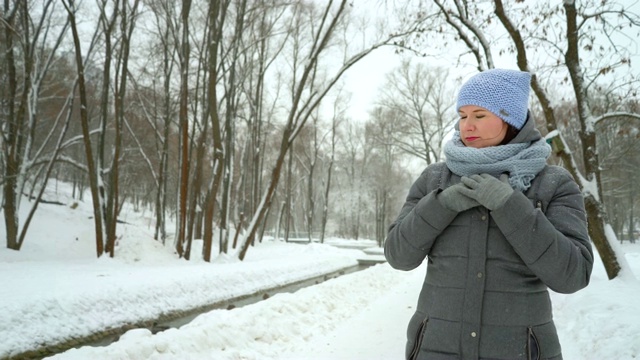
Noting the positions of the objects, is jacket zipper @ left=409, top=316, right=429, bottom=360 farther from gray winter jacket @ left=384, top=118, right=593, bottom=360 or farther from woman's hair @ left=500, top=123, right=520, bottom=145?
woman's hair @ left=500, top=123, right=520, bottom=145

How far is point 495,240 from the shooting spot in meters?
1.67

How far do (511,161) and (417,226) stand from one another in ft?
1.49

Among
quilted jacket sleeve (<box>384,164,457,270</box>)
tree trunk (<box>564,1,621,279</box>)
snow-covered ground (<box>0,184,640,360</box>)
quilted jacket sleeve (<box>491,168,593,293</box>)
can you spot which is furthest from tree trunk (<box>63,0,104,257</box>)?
quilted jacket sleeve (<box>491,168,593,293</box>)

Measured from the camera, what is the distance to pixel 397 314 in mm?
7750

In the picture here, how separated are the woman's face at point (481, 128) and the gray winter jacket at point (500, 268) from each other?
82 millimetres

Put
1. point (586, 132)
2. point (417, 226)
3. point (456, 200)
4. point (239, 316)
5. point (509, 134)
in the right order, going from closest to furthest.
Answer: point (456, 200) → point (417, 226) → point (509, 134) → point (239, 316) → point (586, 132)

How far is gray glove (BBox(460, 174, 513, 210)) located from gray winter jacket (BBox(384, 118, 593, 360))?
0.03 metres

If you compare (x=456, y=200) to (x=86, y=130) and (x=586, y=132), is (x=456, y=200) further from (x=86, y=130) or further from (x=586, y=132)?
(x=86, y=130)

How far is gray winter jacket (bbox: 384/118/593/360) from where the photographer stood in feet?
5.06

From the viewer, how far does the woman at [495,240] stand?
1.55 meters

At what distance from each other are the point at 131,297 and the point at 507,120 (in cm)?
903

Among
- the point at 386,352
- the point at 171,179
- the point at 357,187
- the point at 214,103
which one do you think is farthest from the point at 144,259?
the point at 357,187

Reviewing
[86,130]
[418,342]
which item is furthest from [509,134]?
[86,130]

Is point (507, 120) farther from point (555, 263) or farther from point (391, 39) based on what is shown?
point (391, 39)
